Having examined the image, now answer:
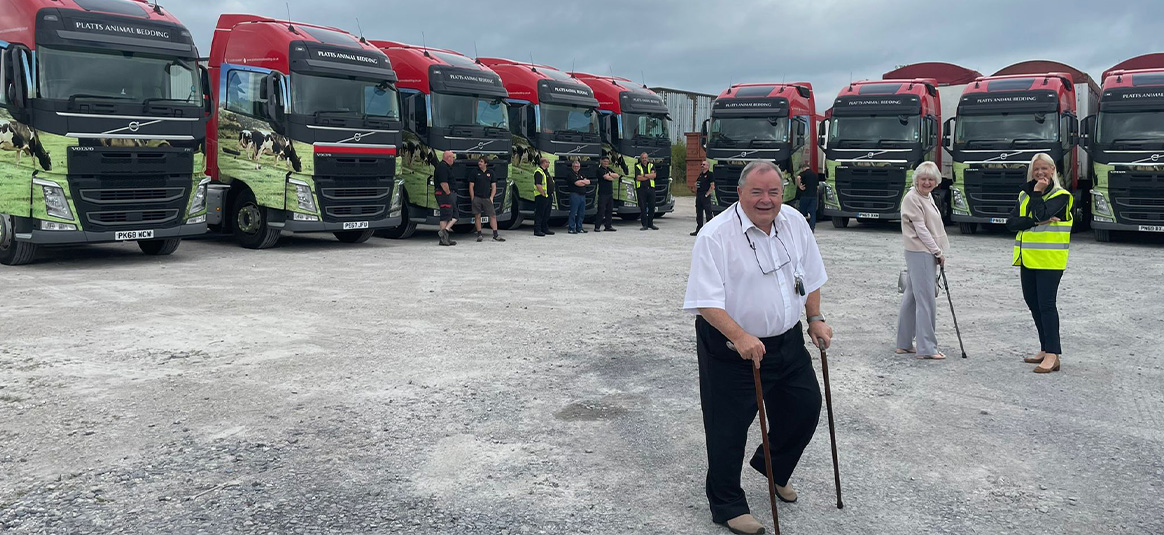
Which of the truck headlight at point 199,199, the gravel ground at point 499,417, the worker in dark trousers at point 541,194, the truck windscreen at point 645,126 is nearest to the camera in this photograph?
the gravel ground at point 499,417

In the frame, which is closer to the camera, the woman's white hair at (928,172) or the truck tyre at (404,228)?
the woman's white hair at (928,172)

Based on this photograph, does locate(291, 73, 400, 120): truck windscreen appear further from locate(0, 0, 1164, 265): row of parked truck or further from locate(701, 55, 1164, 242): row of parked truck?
locate(701, 55, 1164, 242): row of parked truck

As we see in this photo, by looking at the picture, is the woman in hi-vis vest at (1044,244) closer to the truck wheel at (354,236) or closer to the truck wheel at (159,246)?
the truck wheel at (159,246)

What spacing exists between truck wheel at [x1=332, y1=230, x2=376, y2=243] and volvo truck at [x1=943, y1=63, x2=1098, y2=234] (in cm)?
1135

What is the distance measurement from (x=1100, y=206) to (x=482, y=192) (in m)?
11.1

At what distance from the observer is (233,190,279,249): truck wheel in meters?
14.9

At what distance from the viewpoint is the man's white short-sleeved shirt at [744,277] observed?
149 inches

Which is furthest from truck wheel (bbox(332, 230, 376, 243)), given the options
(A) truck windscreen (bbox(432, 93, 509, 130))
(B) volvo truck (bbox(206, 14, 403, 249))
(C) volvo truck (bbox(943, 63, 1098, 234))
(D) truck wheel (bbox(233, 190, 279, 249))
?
(C) volvo truck (bbox(943, 63, 1098, 234))

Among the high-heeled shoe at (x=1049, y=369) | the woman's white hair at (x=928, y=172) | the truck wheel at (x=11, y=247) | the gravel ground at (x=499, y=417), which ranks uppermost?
the woman's white hair at (x=928, y=172)

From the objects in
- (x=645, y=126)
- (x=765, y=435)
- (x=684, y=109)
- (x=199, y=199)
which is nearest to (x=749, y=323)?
(x=765, y=435)

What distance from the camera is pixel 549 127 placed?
1984 cm

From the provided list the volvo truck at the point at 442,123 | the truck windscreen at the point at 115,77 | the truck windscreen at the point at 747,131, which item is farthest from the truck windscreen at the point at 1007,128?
the truck windscreen at the point at 115,77

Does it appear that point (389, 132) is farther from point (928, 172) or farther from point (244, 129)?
point (928, 172)

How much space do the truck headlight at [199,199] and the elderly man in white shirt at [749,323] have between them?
11.0 meters
